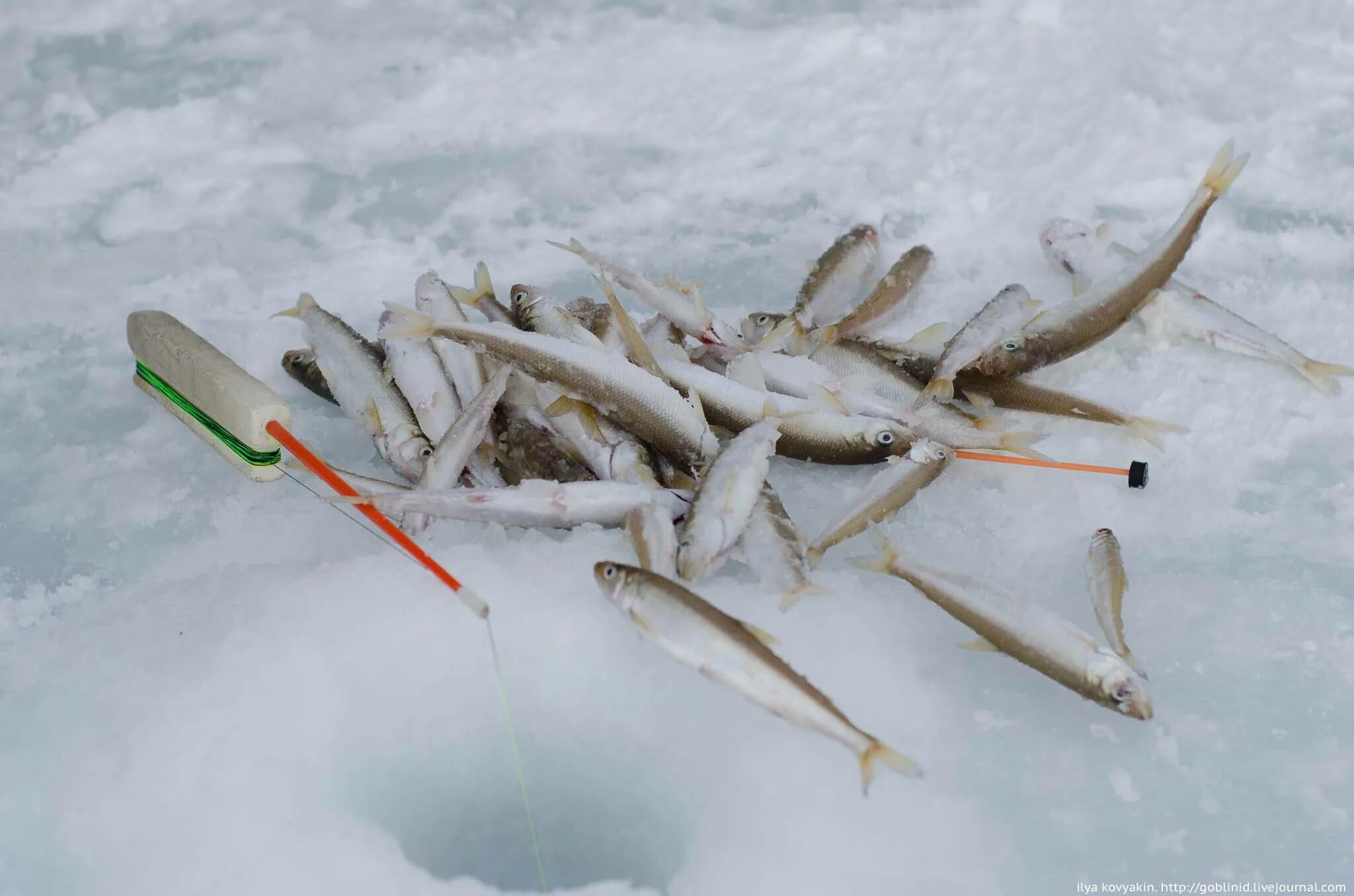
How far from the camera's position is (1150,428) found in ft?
12.5

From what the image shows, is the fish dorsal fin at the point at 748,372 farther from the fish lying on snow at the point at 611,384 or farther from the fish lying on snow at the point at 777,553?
the fish lying on snow at the point at 777,553

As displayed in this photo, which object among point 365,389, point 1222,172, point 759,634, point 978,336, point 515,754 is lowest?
point 515,754

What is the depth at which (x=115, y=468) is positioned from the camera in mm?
3883

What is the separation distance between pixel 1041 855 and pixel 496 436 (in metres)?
1.85

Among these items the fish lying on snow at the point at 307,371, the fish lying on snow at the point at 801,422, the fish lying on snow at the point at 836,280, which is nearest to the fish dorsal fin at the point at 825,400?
the fish lying on snow at the point at 801,422

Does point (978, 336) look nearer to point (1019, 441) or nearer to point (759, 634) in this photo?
point (1019, 441)

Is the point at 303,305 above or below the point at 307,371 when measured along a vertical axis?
above

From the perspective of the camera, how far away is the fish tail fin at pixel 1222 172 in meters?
4.39

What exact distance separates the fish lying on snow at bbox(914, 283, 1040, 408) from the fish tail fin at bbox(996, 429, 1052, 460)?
0.81 feet

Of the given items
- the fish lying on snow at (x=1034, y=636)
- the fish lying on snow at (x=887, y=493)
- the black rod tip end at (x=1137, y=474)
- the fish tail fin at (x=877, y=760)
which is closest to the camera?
the fish tail fin at (x=877, y=760)

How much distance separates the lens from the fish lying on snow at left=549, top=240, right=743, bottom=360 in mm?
4004

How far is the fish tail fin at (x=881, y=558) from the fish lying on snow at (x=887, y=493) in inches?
4.3

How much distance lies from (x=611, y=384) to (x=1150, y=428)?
160 cm

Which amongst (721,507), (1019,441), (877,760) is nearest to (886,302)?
(1019,441)
